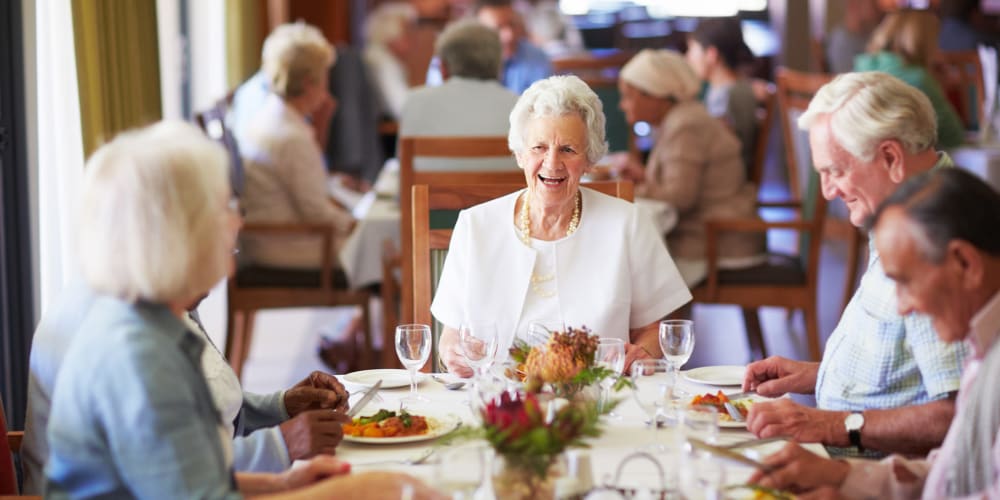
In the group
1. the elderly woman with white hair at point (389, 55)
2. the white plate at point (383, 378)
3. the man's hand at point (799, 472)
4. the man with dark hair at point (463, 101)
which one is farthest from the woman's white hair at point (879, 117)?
the elderly woman with white hair at point (389, 55)

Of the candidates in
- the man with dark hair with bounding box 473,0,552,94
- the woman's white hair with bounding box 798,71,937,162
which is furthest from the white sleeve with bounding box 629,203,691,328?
the man with dark hair with bounding box 473,0,552,94

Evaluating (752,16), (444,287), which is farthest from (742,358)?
(752,16)

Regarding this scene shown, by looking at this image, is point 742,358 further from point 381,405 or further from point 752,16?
point 752,16

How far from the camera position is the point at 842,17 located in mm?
9805

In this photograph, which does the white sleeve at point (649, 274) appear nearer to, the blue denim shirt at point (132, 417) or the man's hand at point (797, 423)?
the man's hand at point (797, 423)

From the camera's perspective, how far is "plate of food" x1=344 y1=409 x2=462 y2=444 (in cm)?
204

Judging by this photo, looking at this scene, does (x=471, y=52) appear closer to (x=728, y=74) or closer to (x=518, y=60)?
(x=728, y=74)

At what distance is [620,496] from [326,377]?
85 centimetres

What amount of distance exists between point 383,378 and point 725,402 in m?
0.72

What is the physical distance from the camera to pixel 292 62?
200 inches

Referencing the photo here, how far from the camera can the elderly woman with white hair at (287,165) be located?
15.9 ft

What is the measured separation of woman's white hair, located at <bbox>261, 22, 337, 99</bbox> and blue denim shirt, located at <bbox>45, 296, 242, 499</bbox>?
11.8 feet

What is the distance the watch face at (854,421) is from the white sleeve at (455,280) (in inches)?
39.1

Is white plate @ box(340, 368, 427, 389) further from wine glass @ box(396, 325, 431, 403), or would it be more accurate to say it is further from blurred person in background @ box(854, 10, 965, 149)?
blurred person in background @ box(854, 10, 965, 149)
